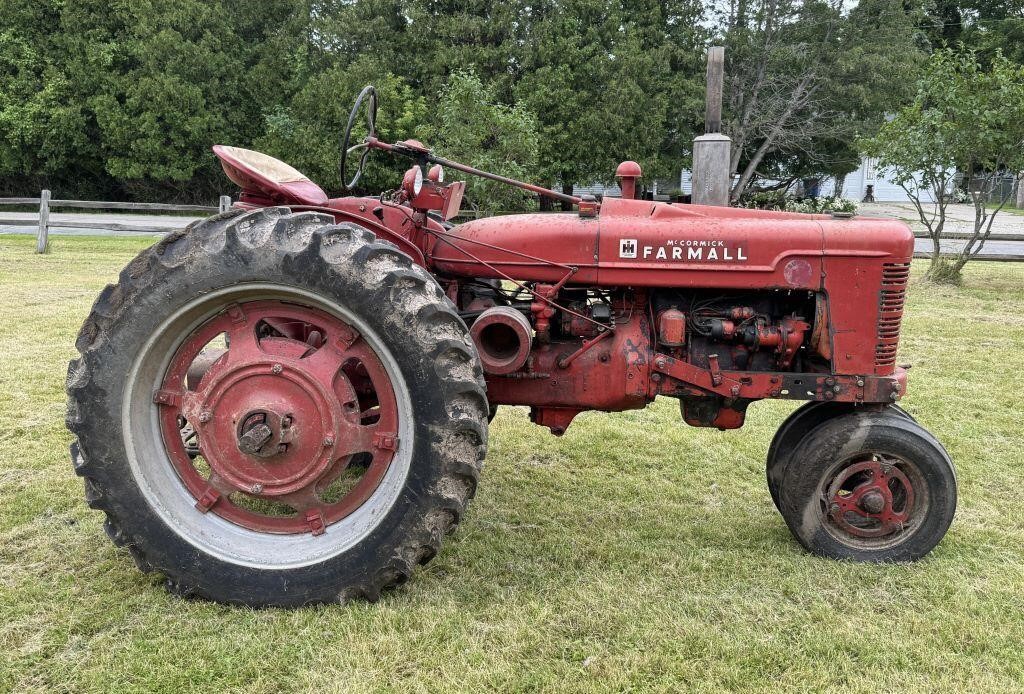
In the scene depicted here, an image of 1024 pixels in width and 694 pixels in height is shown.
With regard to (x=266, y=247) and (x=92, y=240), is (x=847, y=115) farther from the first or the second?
(x=266, y=247)

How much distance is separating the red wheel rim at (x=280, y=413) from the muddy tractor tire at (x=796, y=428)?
1.78 m

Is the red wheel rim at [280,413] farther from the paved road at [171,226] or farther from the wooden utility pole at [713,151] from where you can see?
the paved road at [171,226]

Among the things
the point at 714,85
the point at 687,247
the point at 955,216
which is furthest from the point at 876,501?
the point at 955,216

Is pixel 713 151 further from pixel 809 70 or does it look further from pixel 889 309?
pixel 809 70

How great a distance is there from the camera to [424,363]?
9.04 feet

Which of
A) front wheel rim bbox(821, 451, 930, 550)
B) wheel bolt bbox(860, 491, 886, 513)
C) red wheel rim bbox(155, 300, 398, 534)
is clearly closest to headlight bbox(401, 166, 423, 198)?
red wheel rim bbox(155, 300, 398, 534)

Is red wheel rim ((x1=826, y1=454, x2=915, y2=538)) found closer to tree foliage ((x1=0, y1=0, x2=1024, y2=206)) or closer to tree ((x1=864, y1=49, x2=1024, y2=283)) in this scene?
tree ((x1=864, y1=49, x2=1024, y2=283))

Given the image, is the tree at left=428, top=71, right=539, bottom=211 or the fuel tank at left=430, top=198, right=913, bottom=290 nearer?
the fuel tank at left=430, top=198, right=913, bottom=290

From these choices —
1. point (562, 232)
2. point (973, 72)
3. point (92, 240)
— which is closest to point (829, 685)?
point (562, 232)

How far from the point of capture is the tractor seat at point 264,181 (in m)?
3.28

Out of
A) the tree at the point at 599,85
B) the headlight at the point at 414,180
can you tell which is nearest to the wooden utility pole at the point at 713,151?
the headlight at the point at 414,180

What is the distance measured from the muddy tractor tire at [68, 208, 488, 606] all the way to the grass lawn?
212 mm

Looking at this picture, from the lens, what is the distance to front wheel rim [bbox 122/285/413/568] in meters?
2.87

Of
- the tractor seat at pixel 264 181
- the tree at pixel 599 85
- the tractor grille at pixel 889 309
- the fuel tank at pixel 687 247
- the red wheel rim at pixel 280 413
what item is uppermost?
the tree at pixel 599 85
